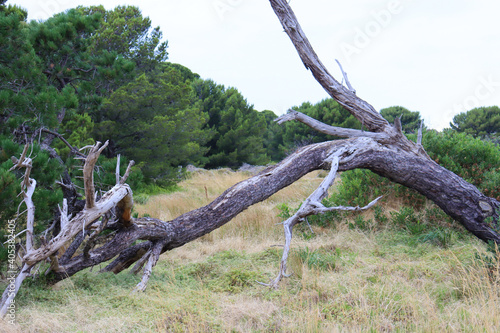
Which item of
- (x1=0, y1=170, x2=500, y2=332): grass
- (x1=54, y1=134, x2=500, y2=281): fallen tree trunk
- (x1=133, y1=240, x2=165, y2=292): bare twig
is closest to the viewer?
(x1=0, y1=170, x2=500, y2=332): grass

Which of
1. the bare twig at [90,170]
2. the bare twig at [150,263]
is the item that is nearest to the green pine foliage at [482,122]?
the bare twig at [150,263]

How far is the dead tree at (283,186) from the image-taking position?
3666 mm

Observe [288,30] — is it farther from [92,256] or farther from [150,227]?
[92,256]

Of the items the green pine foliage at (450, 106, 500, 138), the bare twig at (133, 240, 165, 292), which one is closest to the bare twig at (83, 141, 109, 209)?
the bare twig at (133, 240, 165, 292)

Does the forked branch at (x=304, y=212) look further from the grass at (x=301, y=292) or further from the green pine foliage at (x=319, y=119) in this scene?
the green pine foliage at (x=319, y=119)

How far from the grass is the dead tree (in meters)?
0.29

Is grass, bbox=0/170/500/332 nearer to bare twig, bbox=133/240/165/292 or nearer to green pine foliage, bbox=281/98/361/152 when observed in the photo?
bare twig, bbox=133/240/165/292

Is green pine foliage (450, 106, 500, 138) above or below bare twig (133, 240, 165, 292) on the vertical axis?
above

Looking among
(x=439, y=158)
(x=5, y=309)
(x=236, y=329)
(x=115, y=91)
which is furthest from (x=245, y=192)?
(x=115, y=91)

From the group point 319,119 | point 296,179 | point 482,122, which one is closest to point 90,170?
point 296,179

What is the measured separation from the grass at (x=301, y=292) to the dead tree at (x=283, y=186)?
29 centimetres

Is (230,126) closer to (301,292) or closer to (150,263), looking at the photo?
(150,263)

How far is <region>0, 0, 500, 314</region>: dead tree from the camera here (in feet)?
12.0

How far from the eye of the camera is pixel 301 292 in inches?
130
